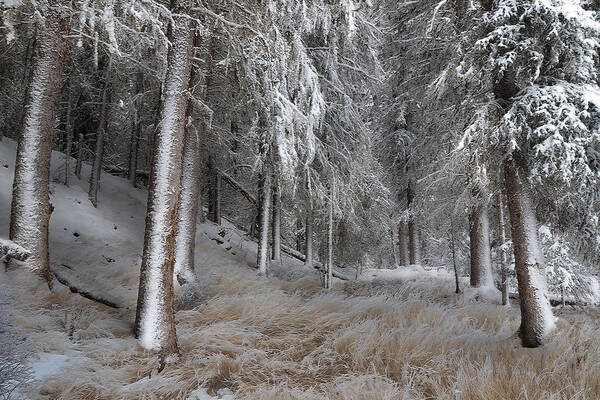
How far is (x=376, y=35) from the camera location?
1105 cm

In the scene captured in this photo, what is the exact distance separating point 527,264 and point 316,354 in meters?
3.33

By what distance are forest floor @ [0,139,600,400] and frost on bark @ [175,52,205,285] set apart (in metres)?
0.46

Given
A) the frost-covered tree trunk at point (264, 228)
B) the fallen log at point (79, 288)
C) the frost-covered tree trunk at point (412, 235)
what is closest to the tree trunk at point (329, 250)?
the frost-covered tree trunk at point (264, 228)

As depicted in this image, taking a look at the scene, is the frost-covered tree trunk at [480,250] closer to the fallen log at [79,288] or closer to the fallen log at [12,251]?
the fallen log at [79,288]

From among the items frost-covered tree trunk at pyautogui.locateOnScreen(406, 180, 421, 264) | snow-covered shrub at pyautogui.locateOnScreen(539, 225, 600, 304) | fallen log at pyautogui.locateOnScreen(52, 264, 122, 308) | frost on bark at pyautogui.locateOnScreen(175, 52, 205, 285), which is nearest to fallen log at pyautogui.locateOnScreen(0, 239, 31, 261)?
fallen log at pyautogui.locateOnScreen(52, 264, 122, 308)

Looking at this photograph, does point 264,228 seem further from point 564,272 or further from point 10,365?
point 564,272

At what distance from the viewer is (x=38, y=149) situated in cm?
566

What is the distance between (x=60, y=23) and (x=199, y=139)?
121 inches

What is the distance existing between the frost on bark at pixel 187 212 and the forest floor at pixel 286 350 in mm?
459

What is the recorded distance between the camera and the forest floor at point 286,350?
3.38 metres

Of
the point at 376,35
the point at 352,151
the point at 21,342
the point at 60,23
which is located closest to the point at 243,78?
the point at 60,23

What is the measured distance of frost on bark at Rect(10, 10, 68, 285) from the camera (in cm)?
546

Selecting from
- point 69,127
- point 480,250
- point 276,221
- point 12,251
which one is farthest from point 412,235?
point 12,251

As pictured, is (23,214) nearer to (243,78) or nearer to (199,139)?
(199,139)
